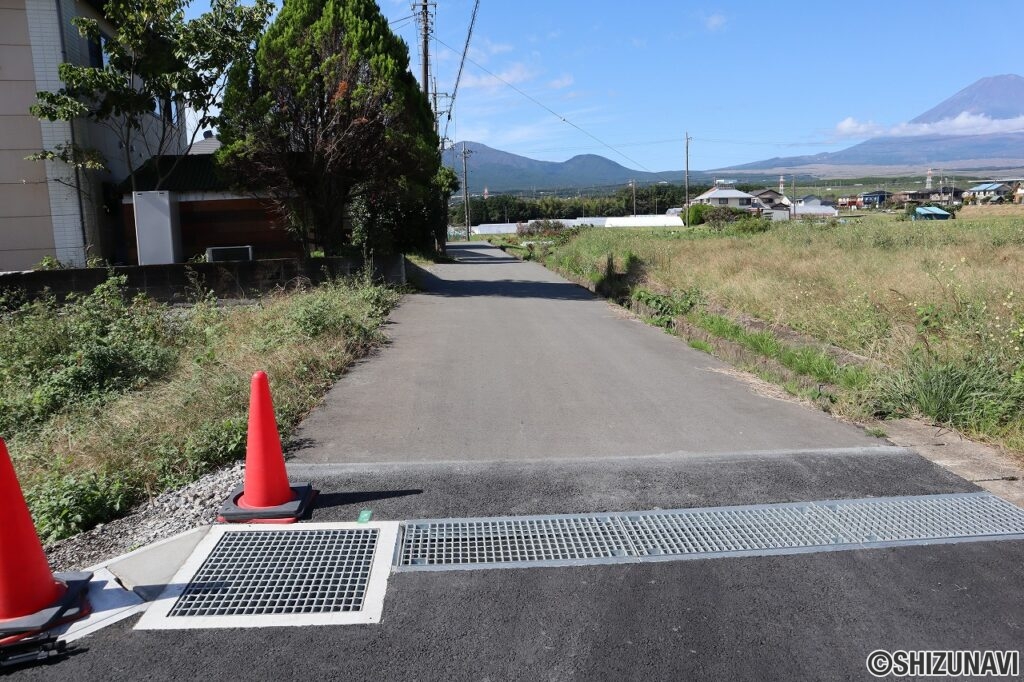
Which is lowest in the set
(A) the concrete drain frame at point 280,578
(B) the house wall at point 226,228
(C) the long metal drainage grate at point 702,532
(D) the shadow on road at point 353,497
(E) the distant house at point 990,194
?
(C) the long metal drainage grate at point 702,532

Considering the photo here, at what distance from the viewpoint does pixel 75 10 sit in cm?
1883

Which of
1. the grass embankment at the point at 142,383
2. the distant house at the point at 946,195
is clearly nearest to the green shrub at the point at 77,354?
the grass embankment at the point at 142,383

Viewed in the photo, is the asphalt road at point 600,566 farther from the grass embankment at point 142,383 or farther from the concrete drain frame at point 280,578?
the grass embankment at point 142,383

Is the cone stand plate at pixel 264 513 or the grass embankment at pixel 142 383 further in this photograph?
the grass embankment at pixel 142 383

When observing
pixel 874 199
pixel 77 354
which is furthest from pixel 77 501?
pixel 874 199

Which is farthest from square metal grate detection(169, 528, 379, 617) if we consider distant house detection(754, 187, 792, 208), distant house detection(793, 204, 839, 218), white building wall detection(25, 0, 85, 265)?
distant house detection(754, 187, 792, 208)

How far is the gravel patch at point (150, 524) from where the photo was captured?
432cm

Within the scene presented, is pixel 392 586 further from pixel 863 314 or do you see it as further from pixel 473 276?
pixel 473 276

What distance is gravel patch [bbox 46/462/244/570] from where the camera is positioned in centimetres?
432

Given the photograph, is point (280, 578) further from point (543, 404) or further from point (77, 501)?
point (543, 404)

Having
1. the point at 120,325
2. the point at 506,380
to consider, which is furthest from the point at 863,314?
the point at 120,325

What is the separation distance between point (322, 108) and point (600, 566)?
14139 millimetres

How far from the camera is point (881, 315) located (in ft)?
29.9

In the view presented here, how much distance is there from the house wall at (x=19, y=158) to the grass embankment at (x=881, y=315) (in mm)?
13950
